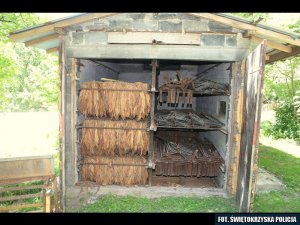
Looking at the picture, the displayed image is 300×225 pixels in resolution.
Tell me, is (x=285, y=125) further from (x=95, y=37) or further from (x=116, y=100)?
(x=95, y=37)

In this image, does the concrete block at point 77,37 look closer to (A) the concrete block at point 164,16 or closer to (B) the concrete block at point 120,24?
(B) the concrete block at point 120,24

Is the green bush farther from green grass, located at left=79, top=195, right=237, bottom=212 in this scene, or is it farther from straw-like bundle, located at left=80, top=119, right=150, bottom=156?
straw-like bundle, located at left=80, top=119, right=150, bottom=156

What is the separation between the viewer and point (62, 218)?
5.16 meters

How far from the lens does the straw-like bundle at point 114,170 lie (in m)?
6.65

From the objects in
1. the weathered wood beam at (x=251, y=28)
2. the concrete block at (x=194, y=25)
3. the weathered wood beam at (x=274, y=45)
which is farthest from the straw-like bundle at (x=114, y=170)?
the weathered wood beam at (x=274, y=45)

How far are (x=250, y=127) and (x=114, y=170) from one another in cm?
395

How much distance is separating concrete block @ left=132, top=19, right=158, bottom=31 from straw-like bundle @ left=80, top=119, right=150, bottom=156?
260 cm

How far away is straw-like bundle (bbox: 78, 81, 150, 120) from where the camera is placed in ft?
21.1

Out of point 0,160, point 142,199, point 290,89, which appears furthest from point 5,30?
point 290,89

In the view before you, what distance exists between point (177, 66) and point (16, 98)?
24481 millimetres

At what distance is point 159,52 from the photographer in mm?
6051

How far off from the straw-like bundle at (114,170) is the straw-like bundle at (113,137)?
30 cm

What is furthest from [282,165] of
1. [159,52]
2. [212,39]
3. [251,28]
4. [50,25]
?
[50,25]

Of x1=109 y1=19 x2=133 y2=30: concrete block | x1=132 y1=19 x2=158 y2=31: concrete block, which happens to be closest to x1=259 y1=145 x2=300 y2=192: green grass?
x1=132 y1=19 x2=158 y2=31: concrete block
